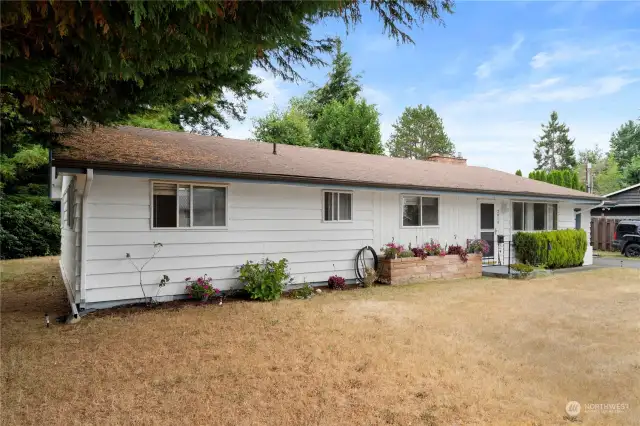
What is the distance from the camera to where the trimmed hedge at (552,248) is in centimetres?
1146

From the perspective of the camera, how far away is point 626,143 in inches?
1827

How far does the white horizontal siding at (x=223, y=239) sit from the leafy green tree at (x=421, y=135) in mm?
33296

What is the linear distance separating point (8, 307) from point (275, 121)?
18.8 metres

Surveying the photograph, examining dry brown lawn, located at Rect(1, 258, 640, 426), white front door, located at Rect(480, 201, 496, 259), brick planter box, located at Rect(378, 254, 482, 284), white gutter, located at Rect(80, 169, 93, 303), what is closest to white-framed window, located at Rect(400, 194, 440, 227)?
brick planter box, located at Rect(378, 254, 482, 284)

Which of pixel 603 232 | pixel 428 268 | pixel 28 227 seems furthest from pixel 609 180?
pixel 28 227

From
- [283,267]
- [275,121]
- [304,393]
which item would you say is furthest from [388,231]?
[275,121]

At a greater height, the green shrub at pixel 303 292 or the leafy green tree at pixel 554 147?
the leafy green tree at pixel 554 147

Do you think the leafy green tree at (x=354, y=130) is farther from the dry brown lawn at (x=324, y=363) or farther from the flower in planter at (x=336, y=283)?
the dry brown lawn at (x=324, y=363)

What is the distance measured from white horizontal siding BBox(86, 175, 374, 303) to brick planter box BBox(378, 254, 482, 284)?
82 cm

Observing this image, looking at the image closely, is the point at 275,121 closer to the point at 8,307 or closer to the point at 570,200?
the point at 570,200

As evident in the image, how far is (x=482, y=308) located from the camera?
6.79m

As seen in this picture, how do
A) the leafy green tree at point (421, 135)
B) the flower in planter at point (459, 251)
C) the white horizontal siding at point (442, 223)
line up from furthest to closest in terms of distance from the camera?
1. the leafy green tree at point (421, 135)
2. the flower in planter at point (459, 251)
3. the white horizontal siding at point (442, 223)

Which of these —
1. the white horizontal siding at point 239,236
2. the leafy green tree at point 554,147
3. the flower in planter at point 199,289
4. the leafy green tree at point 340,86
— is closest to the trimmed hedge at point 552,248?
the white horizontal siding at point 239,236

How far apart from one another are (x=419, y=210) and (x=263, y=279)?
4.95 meters
